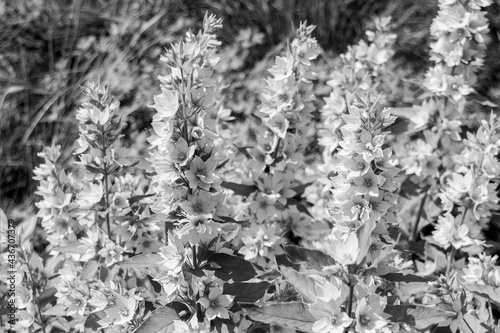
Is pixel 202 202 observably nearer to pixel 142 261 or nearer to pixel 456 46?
pixel 142 261

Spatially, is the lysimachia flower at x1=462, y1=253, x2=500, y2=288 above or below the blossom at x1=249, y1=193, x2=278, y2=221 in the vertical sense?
below

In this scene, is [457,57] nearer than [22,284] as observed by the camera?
No

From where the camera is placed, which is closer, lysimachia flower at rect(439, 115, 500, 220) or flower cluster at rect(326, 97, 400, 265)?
flower cluster at rect(326, 97, 400, 265)

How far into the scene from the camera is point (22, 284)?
2.39 m

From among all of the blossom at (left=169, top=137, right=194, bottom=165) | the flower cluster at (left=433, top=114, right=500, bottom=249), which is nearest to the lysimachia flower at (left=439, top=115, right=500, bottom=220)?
the flower cluster at (left=433, top=114, right=500, bottom=249)

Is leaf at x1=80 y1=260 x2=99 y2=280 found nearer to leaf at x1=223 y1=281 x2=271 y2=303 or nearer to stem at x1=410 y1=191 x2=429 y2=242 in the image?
leaf at x1=223 y1=281 x2=271 y2=303

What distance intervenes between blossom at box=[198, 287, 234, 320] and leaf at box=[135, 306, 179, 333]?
12 cm

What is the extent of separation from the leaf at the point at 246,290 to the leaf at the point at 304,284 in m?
0.14

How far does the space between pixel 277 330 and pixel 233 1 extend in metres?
4.51

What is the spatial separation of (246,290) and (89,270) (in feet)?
2.37

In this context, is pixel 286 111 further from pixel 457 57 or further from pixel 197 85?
pixel 457 57

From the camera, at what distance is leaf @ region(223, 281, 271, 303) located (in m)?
1.93

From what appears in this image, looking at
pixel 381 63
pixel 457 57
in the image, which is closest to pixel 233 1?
pixel 381 63

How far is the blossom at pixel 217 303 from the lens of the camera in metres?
1.88
